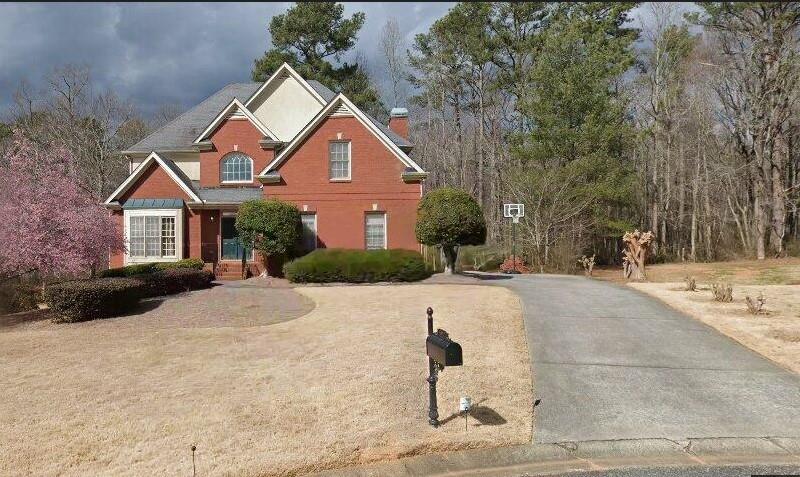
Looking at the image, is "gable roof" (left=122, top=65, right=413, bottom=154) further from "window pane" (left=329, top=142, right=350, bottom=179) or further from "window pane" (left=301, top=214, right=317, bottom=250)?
"window pane" (left=301, top=214, right=317, bottom=250)

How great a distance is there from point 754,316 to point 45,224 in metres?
16.7

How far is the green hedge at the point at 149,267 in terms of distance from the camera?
649 inches

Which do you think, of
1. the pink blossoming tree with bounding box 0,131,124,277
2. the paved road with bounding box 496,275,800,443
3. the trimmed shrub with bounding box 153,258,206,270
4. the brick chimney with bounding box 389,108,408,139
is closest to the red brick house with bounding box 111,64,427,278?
the trimmed shrub with bounding box 153,258,206,270

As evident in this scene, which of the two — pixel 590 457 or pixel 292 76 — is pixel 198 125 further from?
pixel 590 457

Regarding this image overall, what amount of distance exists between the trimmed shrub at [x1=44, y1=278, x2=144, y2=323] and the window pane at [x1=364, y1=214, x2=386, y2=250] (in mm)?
9786

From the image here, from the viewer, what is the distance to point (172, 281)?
15.5m

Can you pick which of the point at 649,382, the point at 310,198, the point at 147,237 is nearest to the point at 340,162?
the point at 310,198

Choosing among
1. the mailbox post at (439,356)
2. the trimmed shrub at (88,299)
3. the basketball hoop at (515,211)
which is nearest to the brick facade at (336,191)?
the basketball hoop at (515,211)

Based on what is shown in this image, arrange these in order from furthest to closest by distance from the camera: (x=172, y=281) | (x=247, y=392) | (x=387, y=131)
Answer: (x=387, y=131) → (x=172, y=281) → (x=247, y=392)

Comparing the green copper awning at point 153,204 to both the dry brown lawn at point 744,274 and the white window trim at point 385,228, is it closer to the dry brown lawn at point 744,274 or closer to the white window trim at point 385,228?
the white window trim at point 385,228

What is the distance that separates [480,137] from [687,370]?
1273 inches

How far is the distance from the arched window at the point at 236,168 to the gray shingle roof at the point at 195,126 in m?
1.75

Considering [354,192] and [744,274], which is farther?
[354,192]

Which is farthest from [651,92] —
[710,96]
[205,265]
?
[205,265]
